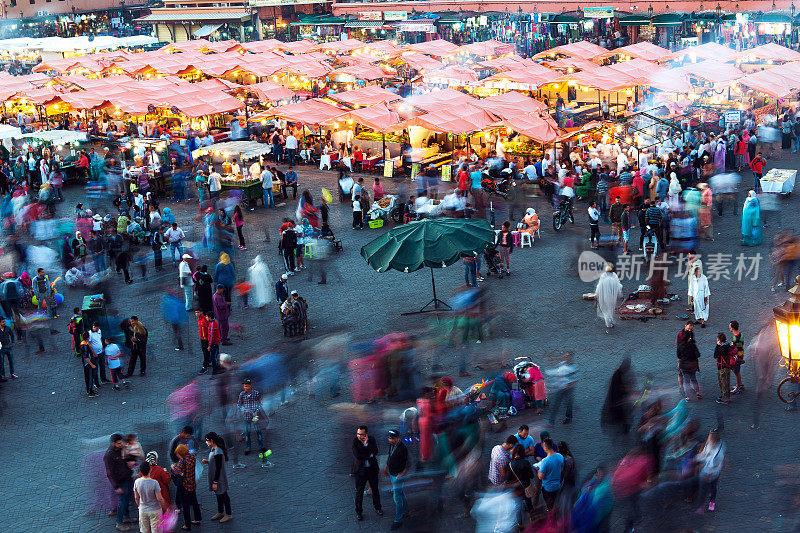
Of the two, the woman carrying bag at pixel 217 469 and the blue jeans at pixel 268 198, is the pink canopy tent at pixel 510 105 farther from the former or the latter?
the woman carrying bag at pixel 217 469

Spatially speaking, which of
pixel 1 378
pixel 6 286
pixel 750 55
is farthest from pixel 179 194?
pixel 750 55

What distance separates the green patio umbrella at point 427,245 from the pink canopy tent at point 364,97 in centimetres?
1459

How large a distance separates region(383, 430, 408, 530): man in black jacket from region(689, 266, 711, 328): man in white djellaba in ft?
21.4

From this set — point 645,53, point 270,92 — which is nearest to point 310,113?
point 270,92

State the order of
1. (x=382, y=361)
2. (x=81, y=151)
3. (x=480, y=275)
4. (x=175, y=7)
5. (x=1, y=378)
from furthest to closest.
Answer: (x=175, y=7)
(x=81, y=151)
(x=480, y=275)
(x=1, y=378)
(x=382, y=361)

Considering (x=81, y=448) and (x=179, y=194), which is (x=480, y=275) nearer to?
(x=81, y=448)

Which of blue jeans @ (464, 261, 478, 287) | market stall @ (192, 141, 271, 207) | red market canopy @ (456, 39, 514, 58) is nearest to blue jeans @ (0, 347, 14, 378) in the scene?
blue jeans @ (464, 261, 478, 287)

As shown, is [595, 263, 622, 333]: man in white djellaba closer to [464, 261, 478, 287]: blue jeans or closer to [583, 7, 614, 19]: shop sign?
[464, 261, 478, 287]: blue jeans

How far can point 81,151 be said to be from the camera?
2808cm

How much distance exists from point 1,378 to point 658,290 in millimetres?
10536

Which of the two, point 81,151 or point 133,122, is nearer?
point 81,151

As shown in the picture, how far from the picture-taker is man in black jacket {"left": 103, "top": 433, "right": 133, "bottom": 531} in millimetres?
9883

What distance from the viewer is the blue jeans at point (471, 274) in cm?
1630

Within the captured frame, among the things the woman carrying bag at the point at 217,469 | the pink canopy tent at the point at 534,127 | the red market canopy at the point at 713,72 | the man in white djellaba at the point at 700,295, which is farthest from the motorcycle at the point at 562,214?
the red market canopy at the point at 713,72
